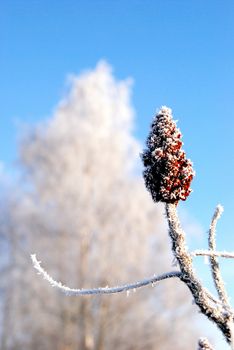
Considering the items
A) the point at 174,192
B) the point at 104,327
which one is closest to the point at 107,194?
the point at 104,327

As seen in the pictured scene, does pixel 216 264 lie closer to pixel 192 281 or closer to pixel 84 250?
pixel 192 281

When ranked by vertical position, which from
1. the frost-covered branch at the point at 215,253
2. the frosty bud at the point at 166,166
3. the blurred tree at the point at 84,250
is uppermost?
the blurred tree at the point at 84,250

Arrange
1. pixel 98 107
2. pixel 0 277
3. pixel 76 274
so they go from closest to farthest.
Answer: pixel 76 274 < pixel 0 277 < pixel 98 107

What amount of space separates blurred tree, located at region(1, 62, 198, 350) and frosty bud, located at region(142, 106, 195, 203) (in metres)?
13.3

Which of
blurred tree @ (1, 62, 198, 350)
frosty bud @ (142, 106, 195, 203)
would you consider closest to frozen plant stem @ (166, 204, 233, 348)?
frosty bud @ (142, 106, 195, 203)

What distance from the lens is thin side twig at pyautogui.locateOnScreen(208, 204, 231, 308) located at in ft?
2.60

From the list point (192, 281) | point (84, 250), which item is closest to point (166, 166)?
point (192, 281)

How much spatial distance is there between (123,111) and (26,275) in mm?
5536

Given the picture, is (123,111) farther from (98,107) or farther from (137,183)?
(137,183)

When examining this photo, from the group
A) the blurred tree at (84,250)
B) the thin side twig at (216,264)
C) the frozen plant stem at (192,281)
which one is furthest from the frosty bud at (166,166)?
the blurred tree at (84,250)

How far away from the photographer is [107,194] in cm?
1520

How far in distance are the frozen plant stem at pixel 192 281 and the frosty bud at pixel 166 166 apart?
0.08 ft

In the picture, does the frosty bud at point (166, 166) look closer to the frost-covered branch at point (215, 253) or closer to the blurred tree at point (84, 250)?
the frost-covered branch at point (215, 253)

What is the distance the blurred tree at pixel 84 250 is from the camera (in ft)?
46.5
